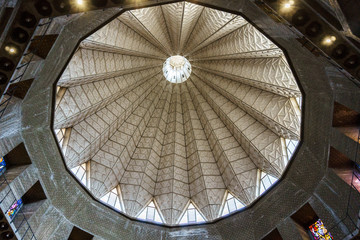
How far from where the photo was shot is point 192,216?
62.9 ft

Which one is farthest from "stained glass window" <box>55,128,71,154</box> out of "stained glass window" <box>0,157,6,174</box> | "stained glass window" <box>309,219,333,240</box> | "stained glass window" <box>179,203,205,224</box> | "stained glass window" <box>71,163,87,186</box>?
"stained glass window" <box>309,219,333,240</box>

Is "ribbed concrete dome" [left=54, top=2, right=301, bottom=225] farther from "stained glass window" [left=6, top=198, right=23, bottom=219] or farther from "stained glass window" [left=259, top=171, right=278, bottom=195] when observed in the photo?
"stained glass window" [left=6, top=198, right=23, bottom=219]

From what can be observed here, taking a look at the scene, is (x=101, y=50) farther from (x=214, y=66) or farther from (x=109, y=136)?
(x=214, y=66)

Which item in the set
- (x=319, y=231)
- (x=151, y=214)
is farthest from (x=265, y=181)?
(x=151, y=214)

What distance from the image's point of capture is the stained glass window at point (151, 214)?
1878 centimetres

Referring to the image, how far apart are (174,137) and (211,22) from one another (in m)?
8.48

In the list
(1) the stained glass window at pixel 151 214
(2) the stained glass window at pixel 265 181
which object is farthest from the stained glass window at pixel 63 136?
(2) the stained glass window at pixel 265 181

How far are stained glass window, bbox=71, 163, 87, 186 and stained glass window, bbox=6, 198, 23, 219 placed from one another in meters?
3.34

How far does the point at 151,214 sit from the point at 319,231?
31.5 feet

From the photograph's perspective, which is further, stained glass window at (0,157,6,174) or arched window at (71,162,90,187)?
arched window at (71,162,90,187)

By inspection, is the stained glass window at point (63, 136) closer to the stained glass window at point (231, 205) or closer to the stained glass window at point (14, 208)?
the stained glass window at point (14, 208)

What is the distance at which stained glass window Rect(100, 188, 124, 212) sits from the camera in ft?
61.0

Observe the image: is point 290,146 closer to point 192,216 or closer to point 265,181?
point 265,181

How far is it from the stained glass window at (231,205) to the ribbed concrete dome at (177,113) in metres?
0.28
